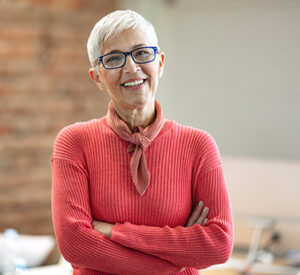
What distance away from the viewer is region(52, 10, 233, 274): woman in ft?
4.57

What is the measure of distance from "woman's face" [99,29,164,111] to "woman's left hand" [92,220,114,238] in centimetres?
32

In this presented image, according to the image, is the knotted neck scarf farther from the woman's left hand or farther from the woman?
the woman's left hand

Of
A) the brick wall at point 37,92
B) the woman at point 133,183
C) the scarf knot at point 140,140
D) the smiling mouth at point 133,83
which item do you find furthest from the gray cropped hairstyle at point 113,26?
the brick wall at point 37,92

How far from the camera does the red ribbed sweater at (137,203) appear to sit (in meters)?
1.39

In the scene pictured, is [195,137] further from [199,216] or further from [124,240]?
[124,240]

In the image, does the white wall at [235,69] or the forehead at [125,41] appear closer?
the forehead at [125,41]

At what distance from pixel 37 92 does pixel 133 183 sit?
9.39 ft

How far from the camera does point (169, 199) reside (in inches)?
56.4

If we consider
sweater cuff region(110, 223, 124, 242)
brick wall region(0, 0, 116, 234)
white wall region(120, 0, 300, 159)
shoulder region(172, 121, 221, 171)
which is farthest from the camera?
brick wall region(0, 0, 116, 234)

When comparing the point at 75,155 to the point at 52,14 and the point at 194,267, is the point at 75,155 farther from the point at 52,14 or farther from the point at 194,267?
the point at 52,14

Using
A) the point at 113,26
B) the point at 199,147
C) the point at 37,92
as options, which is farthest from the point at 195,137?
the point at 37,92

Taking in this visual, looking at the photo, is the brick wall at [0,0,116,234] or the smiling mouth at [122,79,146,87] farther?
the brick wall at [0,0,116,234]

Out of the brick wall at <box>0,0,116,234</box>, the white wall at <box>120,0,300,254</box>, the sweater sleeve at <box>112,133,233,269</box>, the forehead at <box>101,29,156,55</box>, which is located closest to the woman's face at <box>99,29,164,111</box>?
the forehead at <box>101,29,156,55</box>

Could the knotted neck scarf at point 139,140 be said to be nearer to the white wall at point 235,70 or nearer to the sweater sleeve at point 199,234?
the sweater sleeve at point 199,234
